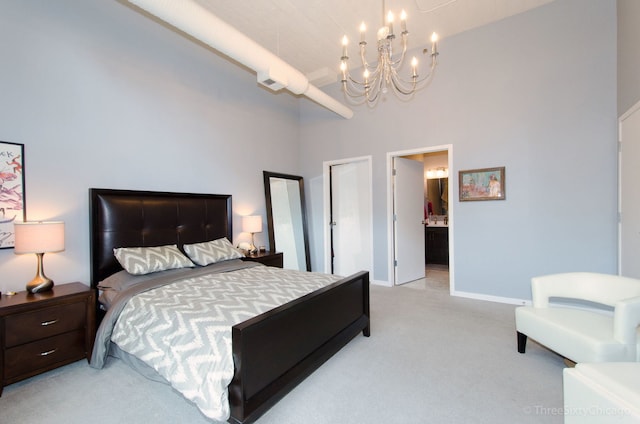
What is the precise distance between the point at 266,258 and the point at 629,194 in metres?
4.03

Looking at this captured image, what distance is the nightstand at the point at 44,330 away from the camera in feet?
6.57

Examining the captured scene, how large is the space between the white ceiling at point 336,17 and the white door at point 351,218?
1.93m

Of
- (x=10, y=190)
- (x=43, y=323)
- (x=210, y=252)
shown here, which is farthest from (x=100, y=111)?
(x=43, y=323)

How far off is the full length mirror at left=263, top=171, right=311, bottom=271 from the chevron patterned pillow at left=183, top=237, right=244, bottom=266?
3.94 feet

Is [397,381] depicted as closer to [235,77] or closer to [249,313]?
[249,313]

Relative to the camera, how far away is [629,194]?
2.81 meters

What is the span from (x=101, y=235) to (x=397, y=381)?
2.94 metres

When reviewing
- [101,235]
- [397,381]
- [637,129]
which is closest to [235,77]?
[101,235]

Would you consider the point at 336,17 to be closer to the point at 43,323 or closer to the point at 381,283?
the point at 381,283

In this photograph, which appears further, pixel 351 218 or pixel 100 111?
pixel 351 218

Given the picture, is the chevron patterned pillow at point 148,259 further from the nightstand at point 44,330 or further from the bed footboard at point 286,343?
the bed footboard at point 286,343

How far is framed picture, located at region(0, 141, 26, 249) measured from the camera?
236 centimetres

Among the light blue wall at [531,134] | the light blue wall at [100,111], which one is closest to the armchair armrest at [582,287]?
the light blue wall at [531,134]

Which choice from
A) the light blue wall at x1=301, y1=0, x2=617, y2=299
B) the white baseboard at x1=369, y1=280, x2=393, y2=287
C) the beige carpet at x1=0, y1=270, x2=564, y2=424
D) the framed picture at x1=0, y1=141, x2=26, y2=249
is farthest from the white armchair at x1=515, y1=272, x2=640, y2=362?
the framed picture at x1=0, y1=141, x2=26, y2=249
